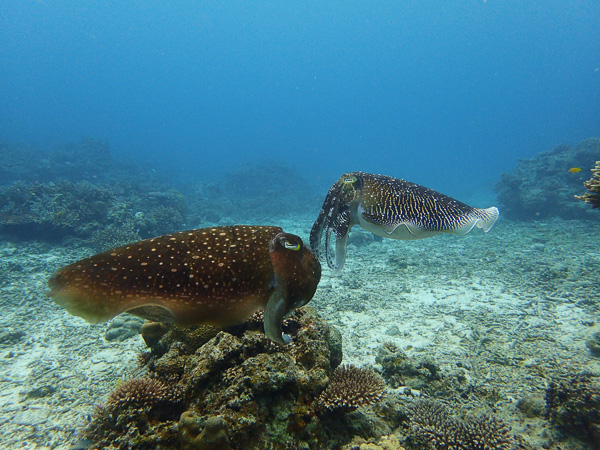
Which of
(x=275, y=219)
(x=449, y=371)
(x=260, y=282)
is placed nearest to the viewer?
(x=260, y=282)

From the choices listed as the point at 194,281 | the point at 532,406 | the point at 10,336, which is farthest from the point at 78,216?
the point at 532,406

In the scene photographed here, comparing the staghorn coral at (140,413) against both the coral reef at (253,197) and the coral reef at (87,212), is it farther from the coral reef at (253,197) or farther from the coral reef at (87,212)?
the coral reef at (253,197)

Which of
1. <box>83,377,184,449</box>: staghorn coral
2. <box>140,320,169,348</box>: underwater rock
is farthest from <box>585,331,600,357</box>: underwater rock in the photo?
<box>140,320,169,348</box>: underwater rock

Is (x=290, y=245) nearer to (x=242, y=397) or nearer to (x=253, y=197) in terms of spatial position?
(x=242, y=397)

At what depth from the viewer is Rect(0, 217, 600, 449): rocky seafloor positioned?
3.87 meters

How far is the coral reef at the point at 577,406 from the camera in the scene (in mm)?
3699

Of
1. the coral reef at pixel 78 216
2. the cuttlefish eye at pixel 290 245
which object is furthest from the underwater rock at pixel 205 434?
the coral reef at pixel 78 216

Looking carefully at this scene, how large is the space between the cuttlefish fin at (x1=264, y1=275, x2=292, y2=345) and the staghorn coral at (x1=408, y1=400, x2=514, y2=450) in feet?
8.27

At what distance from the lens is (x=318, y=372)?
327cm

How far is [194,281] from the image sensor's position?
7.99 feet

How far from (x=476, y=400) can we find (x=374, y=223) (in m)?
3.72

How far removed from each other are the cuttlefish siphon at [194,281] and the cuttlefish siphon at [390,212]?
1217 mm

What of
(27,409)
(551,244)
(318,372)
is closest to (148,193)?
(27,409)

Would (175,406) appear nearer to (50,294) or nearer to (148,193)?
(50,294)
